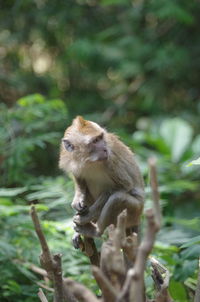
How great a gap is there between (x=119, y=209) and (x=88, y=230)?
0.36 m

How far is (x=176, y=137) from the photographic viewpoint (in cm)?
800

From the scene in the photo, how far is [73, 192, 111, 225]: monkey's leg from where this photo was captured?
3.82m

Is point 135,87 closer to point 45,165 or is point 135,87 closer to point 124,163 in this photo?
point 45,165

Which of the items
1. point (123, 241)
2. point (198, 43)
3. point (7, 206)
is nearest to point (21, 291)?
point (7, 206)

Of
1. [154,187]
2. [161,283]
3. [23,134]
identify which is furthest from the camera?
[23,134]

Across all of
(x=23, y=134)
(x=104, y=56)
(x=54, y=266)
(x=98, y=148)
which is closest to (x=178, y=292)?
(x=98, y=148)

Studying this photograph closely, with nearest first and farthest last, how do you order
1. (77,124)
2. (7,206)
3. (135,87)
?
1. (77,124)
2. (7,206)
3. (135,87)

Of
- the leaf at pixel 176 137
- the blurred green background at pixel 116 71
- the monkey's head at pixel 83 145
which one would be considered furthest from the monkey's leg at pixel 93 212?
the leaf at pixel 176 137

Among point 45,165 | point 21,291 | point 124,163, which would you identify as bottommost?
point 21,291

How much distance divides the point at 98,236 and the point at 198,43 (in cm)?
726

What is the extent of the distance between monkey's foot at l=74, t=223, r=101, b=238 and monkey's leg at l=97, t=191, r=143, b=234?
1.9 inches

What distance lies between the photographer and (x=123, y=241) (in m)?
2.56

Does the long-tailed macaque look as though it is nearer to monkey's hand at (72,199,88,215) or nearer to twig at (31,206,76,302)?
monkey's hand at (72,199,88,215)

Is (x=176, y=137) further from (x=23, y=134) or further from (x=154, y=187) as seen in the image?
(x=154, y=187)
